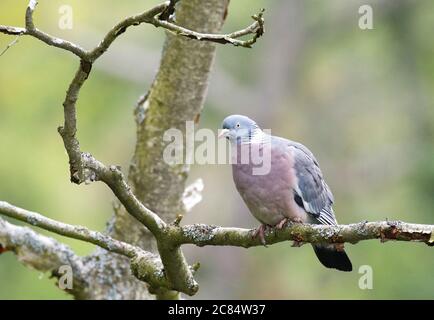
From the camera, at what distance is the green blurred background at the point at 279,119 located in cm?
1352

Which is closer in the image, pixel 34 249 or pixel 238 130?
pixel 238 130

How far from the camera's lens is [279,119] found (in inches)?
611

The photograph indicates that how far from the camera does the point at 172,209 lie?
6.92 m

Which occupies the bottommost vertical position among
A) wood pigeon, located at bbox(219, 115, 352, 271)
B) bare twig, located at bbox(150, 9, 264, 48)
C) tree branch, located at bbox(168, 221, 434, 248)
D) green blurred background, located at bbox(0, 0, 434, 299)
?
tree branch, located at bbox(168, 221, 434, 248)

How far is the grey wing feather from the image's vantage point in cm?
543

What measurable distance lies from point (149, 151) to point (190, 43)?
0.91 m

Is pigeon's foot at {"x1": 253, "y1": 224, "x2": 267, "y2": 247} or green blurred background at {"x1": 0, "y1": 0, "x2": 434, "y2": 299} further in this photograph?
green blurred background at {"x1": 0, "y1": 0, "x2": 434, "y2": 299}

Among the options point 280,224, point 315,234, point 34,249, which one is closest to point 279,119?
point 34,249

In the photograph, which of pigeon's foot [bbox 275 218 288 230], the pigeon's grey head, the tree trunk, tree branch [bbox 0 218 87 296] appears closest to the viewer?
pigeon's foot [bbox 275 218 288 230]

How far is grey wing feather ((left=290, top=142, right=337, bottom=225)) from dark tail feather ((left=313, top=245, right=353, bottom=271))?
0.66 ft

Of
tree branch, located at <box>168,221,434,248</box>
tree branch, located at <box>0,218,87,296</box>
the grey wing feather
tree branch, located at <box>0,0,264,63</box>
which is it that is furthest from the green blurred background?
tree branch, located at <box>0,0,264,63</box>

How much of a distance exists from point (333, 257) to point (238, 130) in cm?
100

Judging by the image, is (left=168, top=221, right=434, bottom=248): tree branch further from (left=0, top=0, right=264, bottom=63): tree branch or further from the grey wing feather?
(left=0, top=0, right=264, bottom=63): tree branch

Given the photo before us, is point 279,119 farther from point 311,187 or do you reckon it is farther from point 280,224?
point 280,224
